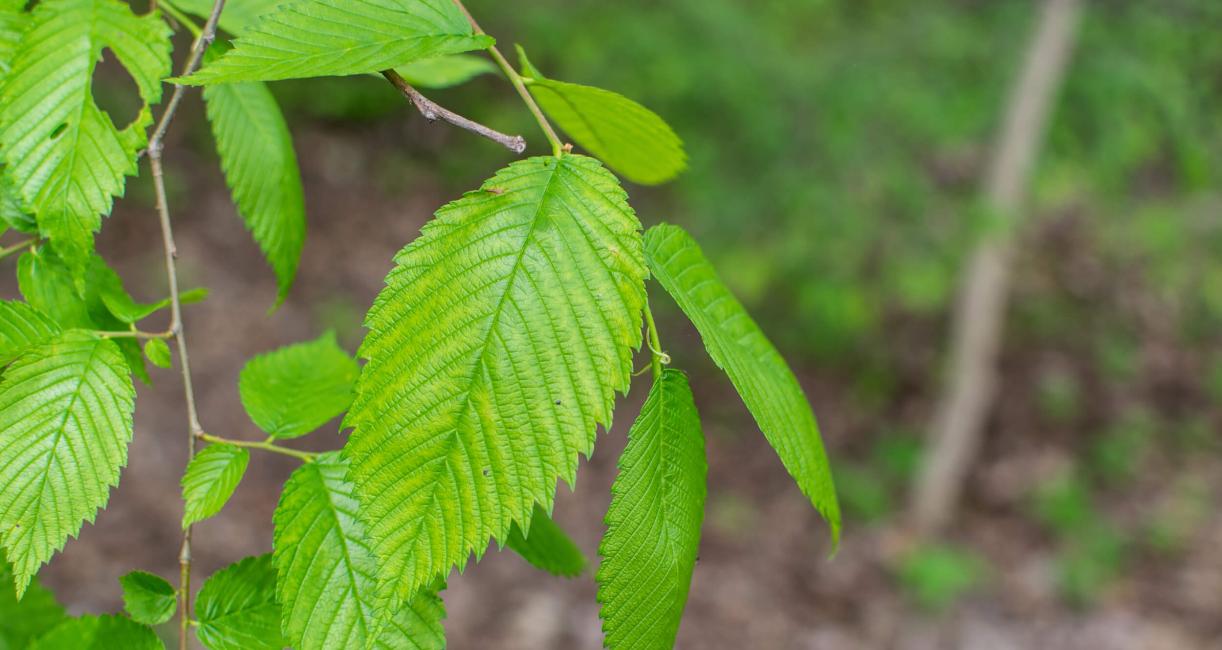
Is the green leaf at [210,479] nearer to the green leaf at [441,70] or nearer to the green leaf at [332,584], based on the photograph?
the green leaf at [332,584]

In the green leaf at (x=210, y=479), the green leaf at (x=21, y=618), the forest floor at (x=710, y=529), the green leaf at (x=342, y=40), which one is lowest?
the forest floor at (x=710, y=529)

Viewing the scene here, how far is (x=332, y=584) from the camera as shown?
0.79 meters

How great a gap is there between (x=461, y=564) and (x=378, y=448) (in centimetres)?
11

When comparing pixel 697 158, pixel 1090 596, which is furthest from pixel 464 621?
pixel 1090 596

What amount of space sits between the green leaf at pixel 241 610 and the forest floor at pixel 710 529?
3344mm

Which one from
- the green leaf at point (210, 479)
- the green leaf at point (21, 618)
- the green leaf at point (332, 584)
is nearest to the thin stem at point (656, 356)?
the green leaf at point (332, 584)

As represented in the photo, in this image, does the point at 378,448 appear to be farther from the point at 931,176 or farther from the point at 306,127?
the point at 306,127

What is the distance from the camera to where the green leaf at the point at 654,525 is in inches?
30.7

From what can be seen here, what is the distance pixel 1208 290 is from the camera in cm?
575

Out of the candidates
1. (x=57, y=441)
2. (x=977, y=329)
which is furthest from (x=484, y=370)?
(x=977, y=329)

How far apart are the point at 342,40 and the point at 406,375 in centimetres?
30

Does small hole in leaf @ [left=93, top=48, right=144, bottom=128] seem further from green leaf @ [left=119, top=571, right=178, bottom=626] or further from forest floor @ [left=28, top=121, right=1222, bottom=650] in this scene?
green leaf @ [left=119, top=571, right=178, bottom=626]

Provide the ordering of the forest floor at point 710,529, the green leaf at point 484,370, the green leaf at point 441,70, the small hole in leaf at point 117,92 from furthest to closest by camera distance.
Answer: the small hole in leaf at point 117,92, the forest floor at point 710,529, the green leaf at point 441,70, the green leaf at point 484,370

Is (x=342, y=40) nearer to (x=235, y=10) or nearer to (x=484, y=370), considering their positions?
(x=484, y=370)
